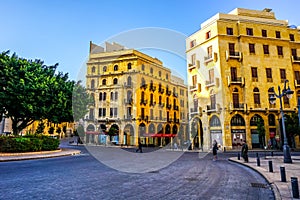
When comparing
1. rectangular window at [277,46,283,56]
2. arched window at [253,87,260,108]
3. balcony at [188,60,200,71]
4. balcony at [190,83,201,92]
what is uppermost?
rectangular window at [277,46,283,56]

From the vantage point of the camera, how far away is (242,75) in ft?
99.7

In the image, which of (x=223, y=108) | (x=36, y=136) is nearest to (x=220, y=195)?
(x=36, y=136)

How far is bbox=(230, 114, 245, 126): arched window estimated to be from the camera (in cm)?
2916

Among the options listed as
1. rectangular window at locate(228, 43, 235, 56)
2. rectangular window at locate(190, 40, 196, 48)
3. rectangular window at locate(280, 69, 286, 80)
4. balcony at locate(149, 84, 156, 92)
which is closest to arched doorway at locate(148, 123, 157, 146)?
balcony at locate(149, 84, 156, 92)

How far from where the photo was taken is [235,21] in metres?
31.7

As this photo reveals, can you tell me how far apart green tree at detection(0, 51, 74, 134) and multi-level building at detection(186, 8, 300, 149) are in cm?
1947

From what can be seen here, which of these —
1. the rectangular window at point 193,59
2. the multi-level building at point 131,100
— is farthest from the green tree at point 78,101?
the rectangular window at point 193,59

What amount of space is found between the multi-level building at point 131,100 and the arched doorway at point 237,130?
11156 millimetres

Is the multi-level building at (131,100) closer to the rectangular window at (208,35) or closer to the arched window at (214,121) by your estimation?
the arched window at (214,121)

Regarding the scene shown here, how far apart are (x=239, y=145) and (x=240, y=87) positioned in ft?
26.0

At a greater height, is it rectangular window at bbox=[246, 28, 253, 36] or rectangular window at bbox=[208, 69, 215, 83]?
rectangular window at bbox=[246, 28, 253, 36]

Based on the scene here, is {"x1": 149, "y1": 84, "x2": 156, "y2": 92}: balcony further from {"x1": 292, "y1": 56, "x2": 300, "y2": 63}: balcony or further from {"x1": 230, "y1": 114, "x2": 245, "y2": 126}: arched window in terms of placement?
{"x1": 292, "y1": 56, "x2": 300, "y2": 63}: balcony

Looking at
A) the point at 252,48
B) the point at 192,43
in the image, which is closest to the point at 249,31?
the point at 252,48

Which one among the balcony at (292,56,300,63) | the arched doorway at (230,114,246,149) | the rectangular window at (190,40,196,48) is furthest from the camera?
the rectangular window at (190,40,196,48)
